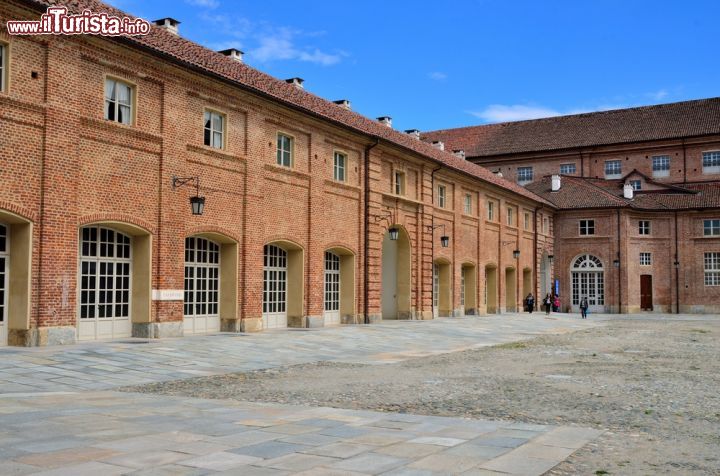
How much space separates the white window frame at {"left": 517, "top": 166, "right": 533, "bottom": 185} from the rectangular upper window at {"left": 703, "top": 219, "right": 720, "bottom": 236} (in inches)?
549

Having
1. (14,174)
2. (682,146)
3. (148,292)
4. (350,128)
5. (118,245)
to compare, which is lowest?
(148,292)

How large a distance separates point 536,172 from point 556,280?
38.0ft

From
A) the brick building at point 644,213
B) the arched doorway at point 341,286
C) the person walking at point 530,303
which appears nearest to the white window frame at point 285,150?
the arched doorway at point 341,286

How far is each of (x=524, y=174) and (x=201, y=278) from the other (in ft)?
136

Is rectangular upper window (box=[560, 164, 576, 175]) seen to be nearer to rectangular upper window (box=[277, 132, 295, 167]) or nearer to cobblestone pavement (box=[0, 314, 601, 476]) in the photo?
rectangular upper window (box=[277, 132, 295, 167])

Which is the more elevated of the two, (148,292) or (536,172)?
(536,172)

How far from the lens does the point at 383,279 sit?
31250 millimetres

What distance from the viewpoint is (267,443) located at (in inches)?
259

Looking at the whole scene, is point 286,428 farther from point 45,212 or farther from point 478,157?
point 478,157

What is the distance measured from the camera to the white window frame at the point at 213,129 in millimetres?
19781

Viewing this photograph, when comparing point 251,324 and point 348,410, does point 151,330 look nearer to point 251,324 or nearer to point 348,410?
point 251,324

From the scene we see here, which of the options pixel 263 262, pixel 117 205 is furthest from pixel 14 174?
pixel 263 262

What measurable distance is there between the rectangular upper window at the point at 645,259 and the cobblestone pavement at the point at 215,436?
42007 mm

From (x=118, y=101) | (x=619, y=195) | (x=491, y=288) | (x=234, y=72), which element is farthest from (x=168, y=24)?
(x=619, y=195)
